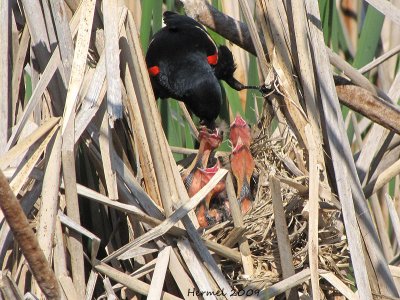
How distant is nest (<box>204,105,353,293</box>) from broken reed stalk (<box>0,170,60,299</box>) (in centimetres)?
79

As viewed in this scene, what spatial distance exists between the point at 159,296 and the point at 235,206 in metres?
0.52

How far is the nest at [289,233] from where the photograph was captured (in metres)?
2.29

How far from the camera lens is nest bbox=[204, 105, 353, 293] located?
2291 millimetres

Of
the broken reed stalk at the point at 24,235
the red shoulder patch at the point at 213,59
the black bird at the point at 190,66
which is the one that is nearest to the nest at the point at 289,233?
the black bird at the point at 190,66

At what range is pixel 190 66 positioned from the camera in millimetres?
3572

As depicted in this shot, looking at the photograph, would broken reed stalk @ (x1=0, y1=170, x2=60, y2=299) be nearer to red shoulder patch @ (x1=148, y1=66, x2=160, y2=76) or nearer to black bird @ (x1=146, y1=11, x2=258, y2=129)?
black bird @ (x1=146, y1=11, x2=258, y2=129)

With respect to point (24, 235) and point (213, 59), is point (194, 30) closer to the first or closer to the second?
point (213, 59)

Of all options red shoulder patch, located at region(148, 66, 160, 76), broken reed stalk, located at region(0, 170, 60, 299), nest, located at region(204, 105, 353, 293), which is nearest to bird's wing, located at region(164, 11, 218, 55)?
red shoulder patch, located at region(148, 66, 160, 76)

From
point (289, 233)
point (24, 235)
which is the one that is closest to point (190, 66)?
point (289, 233)

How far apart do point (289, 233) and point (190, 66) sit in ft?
4.45

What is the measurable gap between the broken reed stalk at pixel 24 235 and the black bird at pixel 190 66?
166 cm

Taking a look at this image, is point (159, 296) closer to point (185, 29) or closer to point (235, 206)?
point (235, 206)

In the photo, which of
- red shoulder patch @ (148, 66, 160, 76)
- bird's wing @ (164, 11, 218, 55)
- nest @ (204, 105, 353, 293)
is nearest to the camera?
nest @ (204, 105, 353, 293)

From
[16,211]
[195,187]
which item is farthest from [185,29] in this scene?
[16,211]
